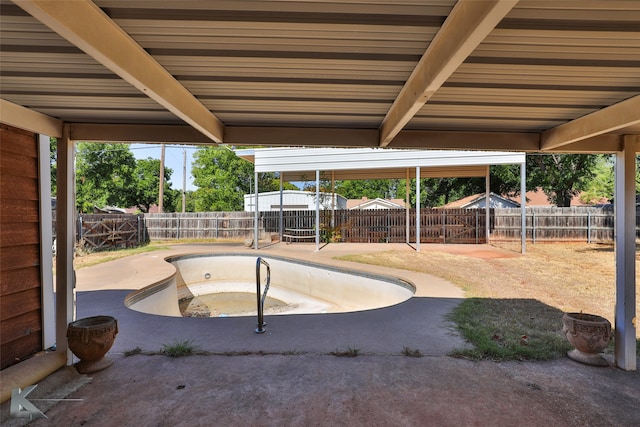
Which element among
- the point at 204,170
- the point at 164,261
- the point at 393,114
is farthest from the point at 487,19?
the point at 204,170

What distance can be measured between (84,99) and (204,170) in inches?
973

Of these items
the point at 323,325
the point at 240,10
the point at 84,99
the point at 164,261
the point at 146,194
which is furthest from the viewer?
the point at 146,194

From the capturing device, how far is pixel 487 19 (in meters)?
1.17

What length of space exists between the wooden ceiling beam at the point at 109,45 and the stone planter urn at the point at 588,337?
148 inches

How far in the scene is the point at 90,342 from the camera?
2.73 meters

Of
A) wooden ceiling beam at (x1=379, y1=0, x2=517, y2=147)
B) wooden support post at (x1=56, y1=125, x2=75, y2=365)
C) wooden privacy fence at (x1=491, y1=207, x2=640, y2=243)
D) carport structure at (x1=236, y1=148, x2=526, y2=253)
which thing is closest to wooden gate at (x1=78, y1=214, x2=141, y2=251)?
carport structure at (x1=236, y1=148, x2=526, y2=253)

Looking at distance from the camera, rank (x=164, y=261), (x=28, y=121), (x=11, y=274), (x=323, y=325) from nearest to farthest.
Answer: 1. (x=28, y=121)
2. (x=11, y=274)
3. (x=323, y=325)
4. (x=164, y=261)

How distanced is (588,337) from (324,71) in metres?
3.21

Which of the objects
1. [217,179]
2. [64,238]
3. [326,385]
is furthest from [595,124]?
[217,179]

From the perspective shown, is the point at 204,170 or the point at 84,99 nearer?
the point at 84,99

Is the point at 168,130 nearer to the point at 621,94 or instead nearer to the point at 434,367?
the point at 434,367

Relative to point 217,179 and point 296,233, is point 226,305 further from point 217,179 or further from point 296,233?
point 217,179

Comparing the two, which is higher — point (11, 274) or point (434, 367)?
point (11, 274)

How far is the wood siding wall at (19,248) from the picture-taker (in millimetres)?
2730
